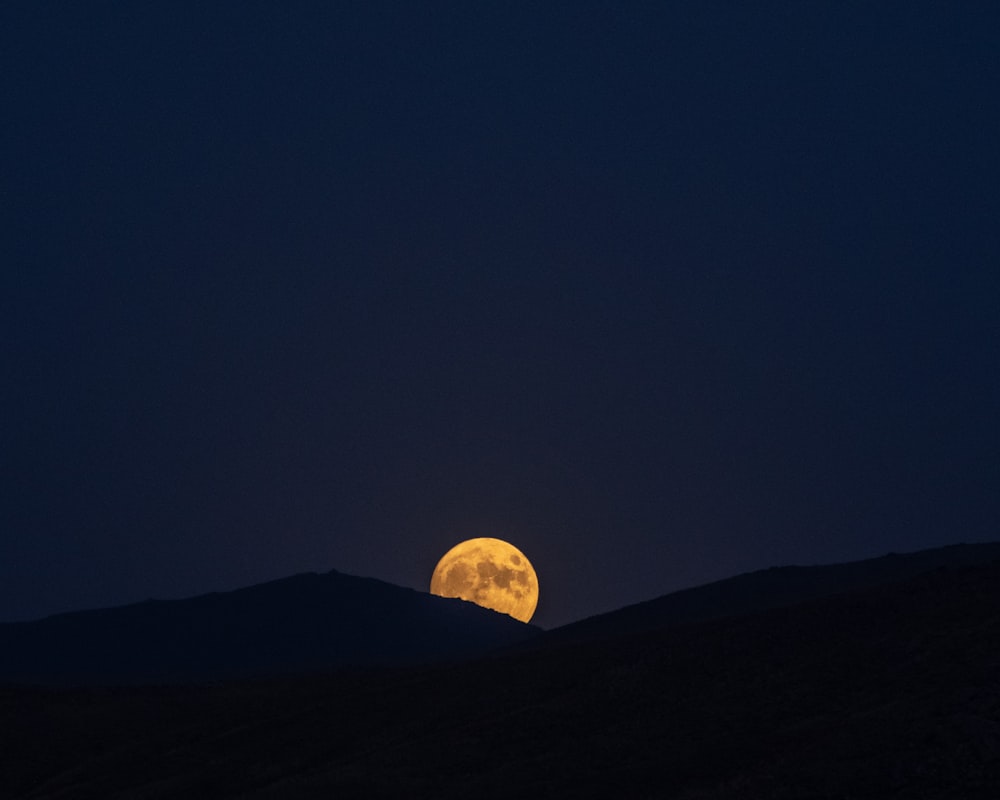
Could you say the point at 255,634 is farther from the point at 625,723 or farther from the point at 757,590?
the point at 625,723

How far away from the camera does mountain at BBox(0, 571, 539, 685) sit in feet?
282

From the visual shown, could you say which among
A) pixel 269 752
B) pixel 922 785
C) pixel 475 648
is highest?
pixel 475 648

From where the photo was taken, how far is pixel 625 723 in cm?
3191

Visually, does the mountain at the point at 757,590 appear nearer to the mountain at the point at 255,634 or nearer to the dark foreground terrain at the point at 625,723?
the dark foreground terrain at the point at 625,723

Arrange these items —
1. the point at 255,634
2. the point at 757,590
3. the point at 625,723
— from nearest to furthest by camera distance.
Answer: the point at 625,723 < the point at 757,590 < the point at 255,634

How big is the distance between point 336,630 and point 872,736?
71900 mm

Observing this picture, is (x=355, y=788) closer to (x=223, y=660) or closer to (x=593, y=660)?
(x=593, y=660)

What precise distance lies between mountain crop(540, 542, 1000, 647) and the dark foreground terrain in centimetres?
1162

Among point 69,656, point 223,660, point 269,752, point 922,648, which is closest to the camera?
point 922,648

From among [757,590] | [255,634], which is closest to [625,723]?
[757,590]

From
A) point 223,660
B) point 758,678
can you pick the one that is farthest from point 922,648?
point 223,660

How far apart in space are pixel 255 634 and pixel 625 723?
67792 millimetres

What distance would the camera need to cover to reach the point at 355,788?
1172 inches

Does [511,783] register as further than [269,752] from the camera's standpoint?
No
